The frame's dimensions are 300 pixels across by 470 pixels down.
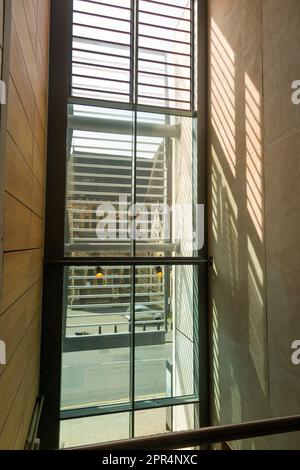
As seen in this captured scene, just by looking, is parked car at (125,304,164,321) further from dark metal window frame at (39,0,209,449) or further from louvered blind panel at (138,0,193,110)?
louvered blind panel at (138,0,193,110)

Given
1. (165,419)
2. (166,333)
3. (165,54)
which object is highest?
(165,54)

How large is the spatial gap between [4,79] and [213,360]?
10.9 ft

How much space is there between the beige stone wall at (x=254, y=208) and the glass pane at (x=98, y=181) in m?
1.05

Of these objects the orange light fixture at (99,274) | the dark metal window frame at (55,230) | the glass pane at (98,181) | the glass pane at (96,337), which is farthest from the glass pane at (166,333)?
the glass pane at (98,181)

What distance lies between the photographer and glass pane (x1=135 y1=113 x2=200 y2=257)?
3.53 metres

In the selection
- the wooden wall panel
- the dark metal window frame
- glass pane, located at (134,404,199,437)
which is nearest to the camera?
the wooden wall panel

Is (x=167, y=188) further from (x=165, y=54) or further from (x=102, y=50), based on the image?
(x=102, y=50)

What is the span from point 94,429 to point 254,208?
2938mm

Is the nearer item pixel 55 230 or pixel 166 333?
pixel 55 230

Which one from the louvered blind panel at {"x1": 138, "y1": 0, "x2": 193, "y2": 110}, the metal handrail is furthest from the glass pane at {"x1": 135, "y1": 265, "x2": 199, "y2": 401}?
the metal handrail

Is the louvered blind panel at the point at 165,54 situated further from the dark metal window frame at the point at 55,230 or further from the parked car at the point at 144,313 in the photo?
the parked car at the point at 144,313

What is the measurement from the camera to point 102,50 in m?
3.41

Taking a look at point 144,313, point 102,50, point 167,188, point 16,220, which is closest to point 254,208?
point 167,188

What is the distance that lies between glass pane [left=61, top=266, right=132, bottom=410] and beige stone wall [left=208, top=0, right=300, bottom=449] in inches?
41.7
